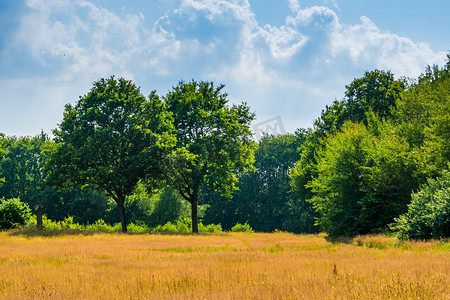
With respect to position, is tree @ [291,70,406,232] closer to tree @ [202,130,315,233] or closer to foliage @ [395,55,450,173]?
foliage @ [395,55,450,173]

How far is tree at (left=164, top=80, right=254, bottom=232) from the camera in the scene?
39.6 metres

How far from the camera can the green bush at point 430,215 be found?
18.0m

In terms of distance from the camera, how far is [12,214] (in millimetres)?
34844

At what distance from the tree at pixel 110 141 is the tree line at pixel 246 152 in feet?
0.36

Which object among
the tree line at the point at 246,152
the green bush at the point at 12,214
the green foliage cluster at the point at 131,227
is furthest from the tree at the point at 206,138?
the green bush at the point at 12,214

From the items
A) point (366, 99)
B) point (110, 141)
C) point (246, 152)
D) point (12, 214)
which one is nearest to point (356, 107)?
point (366, 99)

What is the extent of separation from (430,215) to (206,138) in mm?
25732

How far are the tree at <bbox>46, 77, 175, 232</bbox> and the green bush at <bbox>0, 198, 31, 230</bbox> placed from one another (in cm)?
392

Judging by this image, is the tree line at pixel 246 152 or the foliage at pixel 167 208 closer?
the tree line at pixel 246 152

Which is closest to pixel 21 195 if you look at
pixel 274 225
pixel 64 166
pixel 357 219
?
pixel 64 166

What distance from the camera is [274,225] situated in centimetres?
7644

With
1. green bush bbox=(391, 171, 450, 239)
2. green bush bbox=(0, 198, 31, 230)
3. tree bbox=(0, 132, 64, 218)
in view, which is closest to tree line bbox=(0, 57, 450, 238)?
green bush bbox=(391, 171, 450, 239)

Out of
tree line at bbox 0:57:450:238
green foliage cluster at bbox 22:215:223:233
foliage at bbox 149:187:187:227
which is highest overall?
tree line at bbox 0:57:450:238

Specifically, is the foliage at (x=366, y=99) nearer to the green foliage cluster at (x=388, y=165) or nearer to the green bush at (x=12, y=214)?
the green foliage cluster at (x=388, y=165)
